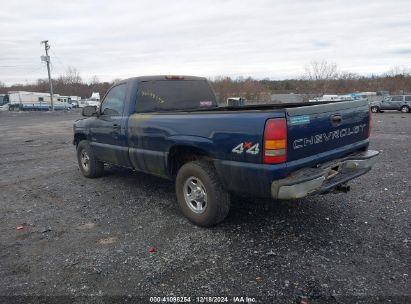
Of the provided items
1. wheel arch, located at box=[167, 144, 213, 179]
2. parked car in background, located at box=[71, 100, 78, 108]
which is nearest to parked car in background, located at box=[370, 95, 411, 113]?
wheel arch, located at box=[167, 144, 213, 179]

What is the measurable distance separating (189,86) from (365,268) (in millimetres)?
4074

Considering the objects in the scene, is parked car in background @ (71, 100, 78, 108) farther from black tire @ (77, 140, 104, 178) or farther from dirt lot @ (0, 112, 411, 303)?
dirt lot @ (0, 112, 411, 303)

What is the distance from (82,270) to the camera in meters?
3.63

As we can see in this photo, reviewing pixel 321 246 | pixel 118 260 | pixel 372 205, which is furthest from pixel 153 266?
pixel 372 205

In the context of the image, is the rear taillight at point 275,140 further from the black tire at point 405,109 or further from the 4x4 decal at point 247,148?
the black tire at point 405,109

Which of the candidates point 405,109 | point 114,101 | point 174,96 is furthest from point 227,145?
point 405,109

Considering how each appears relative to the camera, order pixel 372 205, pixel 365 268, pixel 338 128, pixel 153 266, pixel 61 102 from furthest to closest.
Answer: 1. pixel 61 102
2. pixel 372 205
3. pixel 338 128
4. pixel 153 266
5. pixel 365 268

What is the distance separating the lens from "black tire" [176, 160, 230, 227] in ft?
14.0

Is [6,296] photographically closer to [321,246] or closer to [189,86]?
[321,246]

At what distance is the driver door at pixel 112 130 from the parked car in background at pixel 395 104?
3166 centimetres

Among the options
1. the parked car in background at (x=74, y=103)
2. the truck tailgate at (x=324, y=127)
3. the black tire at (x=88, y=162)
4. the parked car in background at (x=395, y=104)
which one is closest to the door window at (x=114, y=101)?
the black tire at (x=88, y=162)

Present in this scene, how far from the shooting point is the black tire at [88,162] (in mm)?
7184

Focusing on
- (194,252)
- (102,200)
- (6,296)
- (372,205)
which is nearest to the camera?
(6,296)

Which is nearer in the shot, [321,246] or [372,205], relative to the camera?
[321,246]
